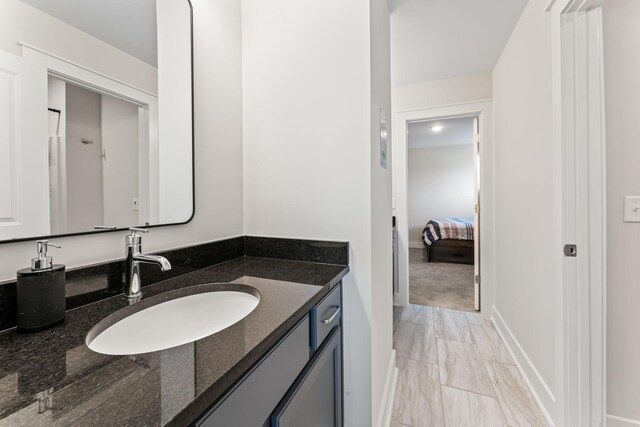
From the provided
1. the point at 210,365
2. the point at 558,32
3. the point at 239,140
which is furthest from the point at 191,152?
the point at 558,32

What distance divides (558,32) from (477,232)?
6.35ft

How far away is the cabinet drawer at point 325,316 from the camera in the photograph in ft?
2.71

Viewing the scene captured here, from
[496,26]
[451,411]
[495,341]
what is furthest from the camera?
[495,341]

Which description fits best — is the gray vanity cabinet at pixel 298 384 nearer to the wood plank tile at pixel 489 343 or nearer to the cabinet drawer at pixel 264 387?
the cabinet drawer at pixel 264 387

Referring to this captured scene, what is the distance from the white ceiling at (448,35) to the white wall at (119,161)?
1.77 meters

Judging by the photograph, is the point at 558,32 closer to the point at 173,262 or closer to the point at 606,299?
the point at 606,299

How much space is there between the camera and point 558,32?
52.1 inches

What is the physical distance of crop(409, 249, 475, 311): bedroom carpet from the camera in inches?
124

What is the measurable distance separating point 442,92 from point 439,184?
161 inches

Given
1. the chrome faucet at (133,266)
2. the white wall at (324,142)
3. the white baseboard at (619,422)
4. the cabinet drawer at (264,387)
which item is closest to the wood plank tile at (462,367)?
the white baseboard at (619,422)

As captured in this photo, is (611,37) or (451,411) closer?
(611,37)

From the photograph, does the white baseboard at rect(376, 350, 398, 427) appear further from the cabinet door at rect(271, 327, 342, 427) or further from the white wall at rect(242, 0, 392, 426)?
the cabinet door at rect(271, 327, 342, 427)

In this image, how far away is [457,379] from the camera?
1791 millimetres

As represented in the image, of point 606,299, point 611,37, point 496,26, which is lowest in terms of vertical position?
point 606,299
